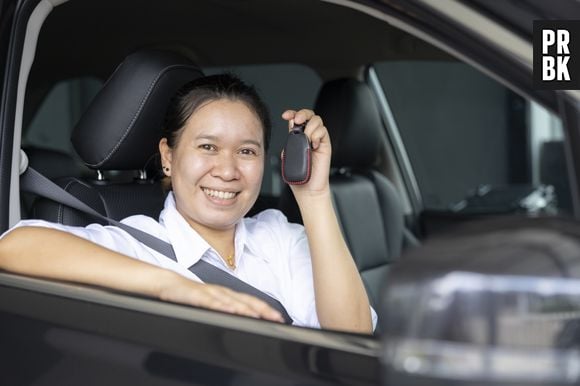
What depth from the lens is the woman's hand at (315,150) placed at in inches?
71.7

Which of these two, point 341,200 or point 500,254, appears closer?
point 500,254

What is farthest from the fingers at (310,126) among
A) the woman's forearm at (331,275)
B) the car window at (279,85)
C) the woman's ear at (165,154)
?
the car window at (279,85)

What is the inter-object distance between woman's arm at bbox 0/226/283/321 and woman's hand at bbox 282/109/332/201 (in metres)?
0.55

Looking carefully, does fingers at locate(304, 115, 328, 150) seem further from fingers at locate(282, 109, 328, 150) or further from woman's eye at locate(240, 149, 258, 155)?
woman's eye at locate(240, 149, 258, 155)

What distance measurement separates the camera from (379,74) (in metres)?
3.60

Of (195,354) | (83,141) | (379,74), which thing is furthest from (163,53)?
(379,74)

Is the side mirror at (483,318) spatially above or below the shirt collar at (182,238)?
above

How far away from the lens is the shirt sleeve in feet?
6.31

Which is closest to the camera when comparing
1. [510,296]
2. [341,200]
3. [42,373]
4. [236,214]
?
[510,296]

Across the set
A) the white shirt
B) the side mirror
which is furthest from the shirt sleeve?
the side mirror

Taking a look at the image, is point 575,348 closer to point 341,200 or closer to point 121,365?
point 121,365

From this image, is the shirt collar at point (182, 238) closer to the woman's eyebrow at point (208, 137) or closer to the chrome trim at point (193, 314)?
the woman's eyebrow at point (208, 137)

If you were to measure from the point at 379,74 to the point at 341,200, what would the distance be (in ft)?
2.83

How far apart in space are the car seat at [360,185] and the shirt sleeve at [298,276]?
717 millimetres
